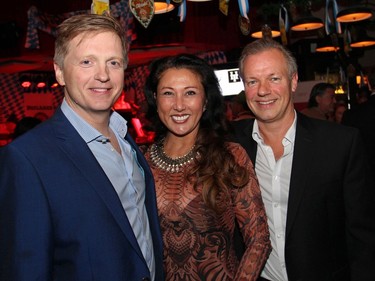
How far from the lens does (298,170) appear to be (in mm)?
2197

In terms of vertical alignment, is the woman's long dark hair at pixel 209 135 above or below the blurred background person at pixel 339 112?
above

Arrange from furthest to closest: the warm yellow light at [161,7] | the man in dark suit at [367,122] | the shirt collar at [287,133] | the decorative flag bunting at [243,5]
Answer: the warm yellow light at [161,7] < the decorative flag bunting at [243,5] < the man in dark suit at [367,122] < the shirt collar at [287,133]

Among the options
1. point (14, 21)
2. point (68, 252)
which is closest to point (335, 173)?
point (68, 252)

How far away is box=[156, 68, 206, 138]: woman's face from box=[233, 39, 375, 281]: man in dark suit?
1.11ft

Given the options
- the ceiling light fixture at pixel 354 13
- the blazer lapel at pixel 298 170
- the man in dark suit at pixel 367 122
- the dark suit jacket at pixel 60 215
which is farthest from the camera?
the ceiling light fixture at pixel 354 13

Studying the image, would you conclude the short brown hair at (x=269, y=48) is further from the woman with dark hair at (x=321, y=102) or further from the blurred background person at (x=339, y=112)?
the blurred background person at (x=339, y=112)

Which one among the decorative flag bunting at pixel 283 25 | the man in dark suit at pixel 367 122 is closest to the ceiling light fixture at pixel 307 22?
the decorative flag bunting at pixel 283 25

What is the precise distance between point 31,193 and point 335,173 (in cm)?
146

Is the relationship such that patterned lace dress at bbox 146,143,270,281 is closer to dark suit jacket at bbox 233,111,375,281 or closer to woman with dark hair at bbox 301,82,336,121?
dark suit jacket at bbox 233,111,375,281

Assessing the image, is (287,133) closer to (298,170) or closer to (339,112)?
(298,170)

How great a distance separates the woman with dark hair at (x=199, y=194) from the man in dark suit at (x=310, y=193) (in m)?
0.20

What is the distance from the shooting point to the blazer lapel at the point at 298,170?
84.4 inches

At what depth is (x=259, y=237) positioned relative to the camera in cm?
201

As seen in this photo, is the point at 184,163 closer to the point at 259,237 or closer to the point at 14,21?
the point at 259,237
